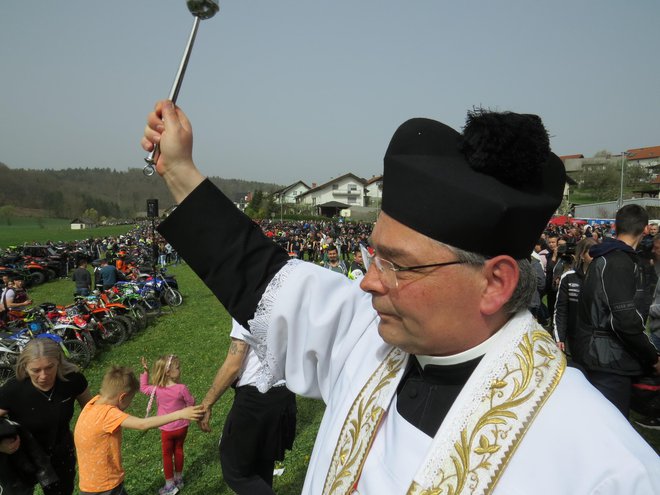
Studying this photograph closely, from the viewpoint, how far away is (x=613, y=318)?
3.23 m

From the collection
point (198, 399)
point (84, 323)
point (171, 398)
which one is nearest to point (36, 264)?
point (84, 323)

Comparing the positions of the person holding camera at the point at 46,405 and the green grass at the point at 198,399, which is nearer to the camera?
the person holding camera at the point at 46,405

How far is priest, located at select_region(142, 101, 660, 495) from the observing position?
956mm

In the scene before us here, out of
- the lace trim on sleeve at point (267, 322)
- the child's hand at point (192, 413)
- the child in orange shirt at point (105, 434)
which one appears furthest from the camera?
the child in orange shirt at point (105, 434)

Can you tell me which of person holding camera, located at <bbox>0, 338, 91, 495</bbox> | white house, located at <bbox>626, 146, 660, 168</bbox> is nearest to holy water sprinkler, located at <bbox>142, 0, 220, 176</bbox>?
person holding camera, located at <bbox>0, 338, 91, 495</bbox>

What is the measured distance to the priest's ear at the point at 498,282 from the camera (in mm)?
1086

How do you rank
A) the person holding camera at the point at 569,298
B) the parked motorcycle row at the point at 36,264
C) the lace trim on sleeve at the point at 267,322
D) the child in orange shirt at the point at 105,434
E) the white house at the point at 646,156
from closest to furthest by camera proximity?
1. the lace trim on sleeve at the point at 267,322
2. the child in orange shirt at the point at 105,434
3. the person holding camera at the point at 569,298
4. the parked motorcycle row at the point at 36,264
5. the white house at the point at 646,156

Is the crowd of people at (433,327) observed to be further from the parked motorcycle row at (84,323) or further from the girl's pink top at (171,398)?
the parked motorcycle row at (84,323)

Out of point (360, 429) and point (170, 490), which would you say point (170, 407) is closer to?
point (170, 490)

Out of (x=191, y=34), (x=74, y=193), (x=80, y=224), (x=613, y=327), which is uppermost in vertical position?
(x=191, y=34)

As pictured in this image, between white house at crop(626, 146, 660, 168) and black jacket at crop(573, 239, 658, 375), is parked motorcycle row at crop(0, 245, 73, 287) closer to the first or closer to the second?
black jacket at crop(573, 239, 658, 375)

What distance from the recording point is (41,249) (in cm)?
2217

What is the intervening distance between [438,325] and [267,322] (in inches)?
21.8

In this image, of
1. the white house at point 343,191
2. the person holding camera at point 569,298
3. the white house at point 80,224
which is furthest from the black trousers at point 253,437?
the white house at point 343,191
